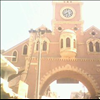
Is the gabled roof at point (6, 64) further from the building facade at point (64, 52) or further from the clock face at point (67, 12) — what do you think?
the clock face at point (67, 12)

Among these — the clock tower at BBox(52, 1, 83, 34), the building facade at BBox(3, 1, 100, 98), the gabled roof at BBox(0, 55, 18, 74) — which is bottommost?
the gabled roof at BBox(0, 55, 18, 74)

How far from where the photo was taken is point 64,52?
83.6 ft

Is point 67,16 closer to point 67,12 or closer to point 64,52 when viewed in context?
point 67,12

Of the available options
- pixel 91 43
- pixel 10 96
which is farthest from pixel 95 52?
pixel 10 96

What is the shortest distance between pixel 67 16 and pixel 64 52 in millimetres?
7117

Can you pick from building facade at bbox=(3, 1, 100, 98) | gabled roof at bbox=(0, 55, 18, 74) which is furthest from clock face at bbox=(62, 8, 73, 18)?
gabled roof at bbox=(0, 55, 18, 74)

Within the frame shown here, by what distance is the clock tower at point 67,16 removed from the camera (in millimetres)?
28344

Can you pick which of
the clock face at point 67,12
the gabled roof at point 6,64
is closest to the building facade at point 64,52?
the clock face at point 67,12

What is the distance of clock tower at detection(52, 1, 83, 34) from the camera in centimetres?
2834

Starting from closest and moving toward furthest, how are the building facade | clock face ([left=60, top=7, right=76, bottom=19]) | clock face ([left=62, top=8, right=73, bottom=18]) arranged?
1. the building facade
2. clock face ([left=60, top=7, right=76, bottom=19])
3. clock face ([left=62, top=8, right=73, bottom=18])

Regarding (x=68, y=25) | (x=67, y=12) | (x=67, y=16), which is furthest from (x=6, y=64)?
(x=67, y=12)

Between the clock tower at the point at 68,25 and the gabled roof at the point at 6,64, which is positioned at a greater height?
the clock tower at the point at 68,25

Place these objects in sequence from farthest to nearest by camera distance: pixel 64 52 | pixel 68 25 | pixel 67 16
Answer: pixel 67 16, pixel 68 25, pixel 64 52

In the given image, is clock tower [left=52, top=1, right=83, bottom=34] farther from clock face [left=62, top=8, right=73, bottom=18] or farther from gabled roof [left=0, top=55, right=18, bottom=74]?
gabled roof [left=0, top=55, right=18, bottom=74]
